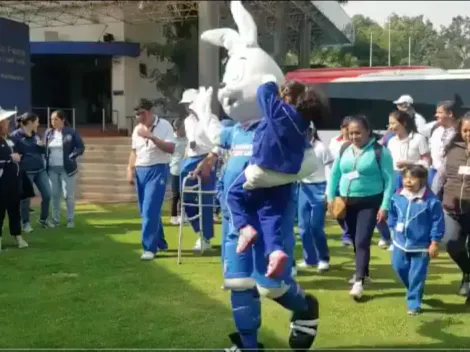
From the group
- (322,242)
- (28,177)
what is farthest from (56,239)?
(322,242)

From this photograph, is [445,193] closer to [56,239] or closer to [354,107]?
[56,239]

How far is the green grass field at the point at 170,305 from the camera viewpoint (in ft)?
15.9

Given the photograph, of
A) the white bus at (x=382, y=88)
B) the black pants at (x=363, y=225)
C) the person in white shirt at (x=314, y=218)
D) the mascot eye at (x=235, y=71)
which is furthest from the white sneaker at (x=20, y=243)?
the white bus at (x=382, y=88)

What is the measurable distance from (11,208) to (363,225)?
176 inches

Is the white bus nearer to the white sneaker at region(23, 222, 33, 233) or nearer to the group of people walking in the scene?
the group of people walking

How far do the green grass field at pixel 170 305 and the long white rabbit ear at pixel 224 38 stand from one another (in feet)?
6.72

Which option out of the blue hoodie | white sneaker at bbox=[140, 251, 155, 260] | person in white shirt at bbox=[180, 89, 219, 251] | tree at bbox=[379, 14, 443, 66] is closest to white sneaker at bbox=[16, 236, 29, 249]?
the blue hoodie

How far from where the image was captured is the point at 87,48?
24.0m

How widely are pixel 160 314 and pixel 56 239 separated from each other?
4.17 meters

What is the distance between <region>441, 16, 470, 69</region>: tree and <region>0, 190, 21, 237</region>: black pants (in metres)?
7.55

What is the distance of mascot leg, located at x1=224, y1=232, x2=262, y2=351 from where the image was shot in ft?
13.8

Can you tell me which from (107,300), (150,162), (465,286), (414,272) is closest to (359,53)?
(150,162)

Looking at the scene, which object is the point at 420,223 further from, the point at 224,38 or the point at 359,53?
the point at 359,53

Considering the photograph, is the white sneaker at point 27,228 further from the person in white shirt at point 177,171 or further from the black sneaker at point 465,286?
the black sneaker at point 465,286
